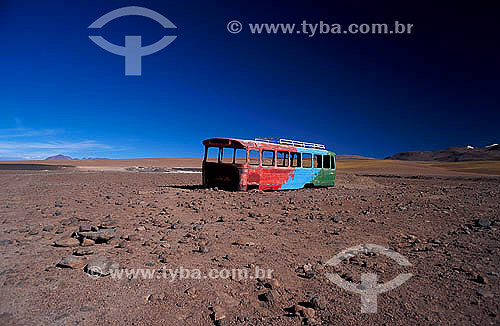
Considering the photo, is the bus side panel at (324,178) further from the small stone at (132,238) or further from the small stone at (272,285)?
the small stone at (272,285)

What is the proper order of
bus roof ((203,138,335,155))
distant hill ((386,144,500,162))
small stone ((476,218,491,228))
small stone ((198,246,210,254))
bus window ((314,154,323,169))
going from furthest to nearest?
1. distant hill ((386,144,500,162))
2. bus window ((314,154,323,169))
3. bus roof ((203,138,335,155))
4. small stone ((476,218,491,228))
5. small stone ((198,246,210,254))

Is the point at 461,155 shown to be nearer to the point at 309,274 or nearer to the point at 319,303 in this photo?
the point at 309,274

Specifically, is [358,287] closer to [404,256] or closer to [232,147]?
[404,256]

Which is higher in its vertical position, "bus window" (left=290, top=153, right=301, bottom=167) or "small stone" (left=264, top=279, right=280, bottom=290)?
"bus window" (left=290, top=153, right=301, bottom=167)

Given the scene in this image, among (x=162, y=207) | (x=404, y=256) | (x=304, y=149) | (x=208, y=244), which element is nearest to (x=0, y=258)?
(x=208, y=244)

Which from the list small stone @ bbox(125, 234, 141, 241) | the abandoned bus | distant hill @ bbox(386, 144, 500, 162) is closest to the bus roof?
the abandoned bus

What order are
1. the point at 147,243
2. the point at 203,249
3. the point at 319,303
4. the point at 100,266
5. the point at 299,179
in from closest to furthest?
the point at 319,303, the point at 100,266, the point at 203,249, the point at 147,243, the point at 299,179

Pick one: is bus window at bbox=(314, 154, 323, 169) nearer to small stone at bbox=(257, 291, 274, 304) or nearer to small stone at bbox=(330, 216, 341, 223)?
small stone at bbox=(330, 216, 341, 223)

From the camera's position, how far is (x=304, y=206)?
35.4 feet

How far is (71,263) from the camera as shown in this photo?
4555 millimetres

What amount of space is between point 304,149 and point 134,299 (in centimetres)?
1621

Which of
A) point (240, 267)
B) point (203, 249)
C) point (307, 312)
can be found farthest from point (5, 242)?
point (307, 312)

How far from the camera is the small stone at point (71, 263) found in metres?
4.50

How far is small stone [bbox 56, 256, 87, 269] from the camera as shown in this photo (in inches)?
177
